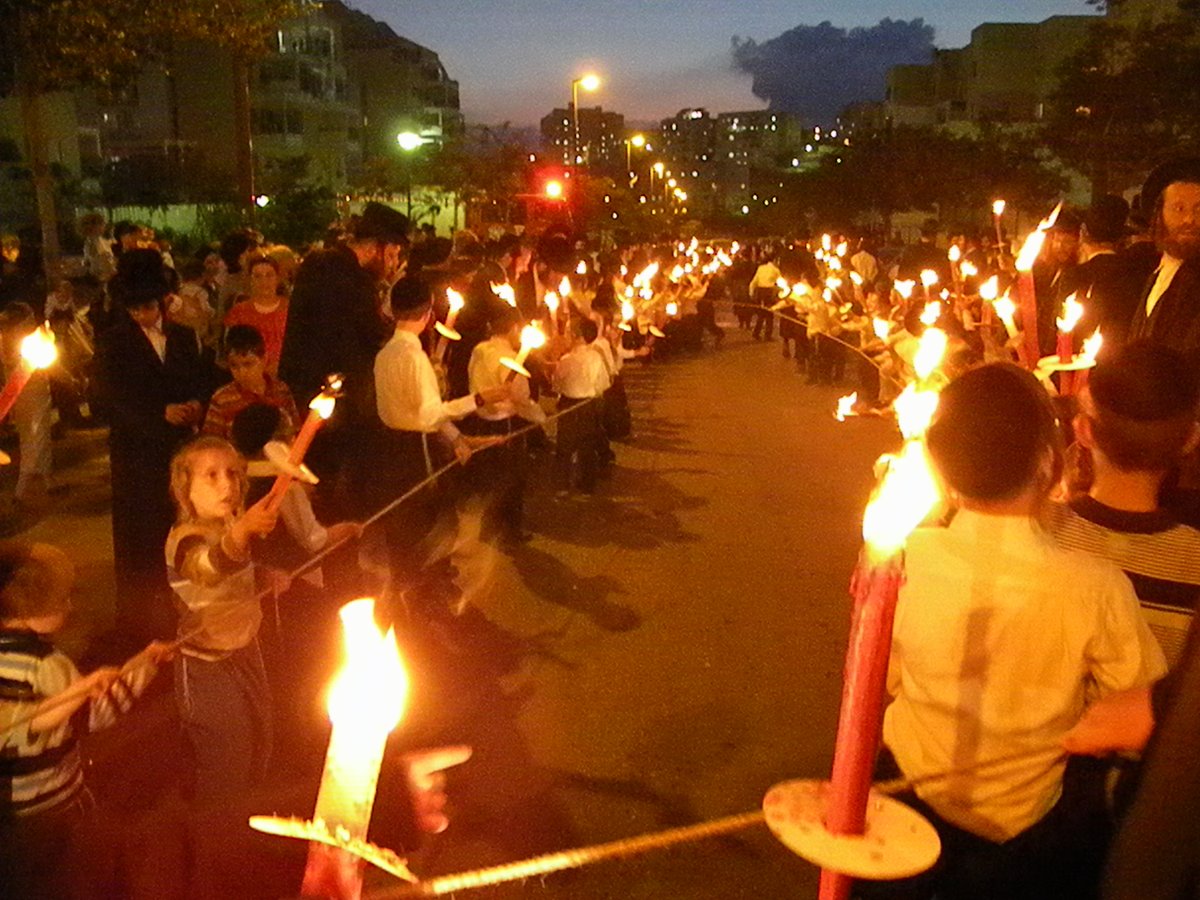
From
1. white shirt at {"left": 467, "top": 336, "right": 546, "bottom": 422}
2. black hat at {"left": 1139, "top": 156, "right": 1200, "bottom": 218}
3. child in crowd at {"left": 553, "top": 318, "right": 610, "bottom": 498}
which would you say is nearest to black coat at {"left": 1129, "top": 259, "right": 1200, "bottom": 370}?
black hat at {"left": 1139, "top": 156, "right": 1200, "bottom": 218}

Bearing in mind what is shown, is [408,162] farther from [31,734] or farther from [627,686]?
[31,734]

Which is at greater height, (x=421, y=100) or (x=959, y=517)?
(x=421, y=100)

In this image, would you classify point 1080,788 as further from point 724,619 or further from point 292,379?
point 292,379

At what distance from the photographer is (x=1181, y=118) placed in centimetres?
2664

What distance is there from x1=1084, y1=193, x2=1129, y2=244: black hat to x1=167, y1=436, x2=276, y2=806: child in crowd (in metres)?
5.88

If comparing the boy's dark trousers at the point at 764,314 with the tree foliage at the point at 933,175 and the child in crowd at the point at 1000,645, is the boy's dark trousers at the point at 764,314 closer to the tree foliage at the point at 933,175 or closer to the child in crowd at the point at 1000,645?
the tree foliage at the point at 933,175

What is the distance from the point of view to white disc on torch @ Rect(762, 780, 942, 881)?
5.16 feet

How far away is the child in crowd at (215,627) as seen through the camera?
423 centimetres

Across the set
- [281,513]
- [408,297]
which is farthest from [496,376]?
[281,513]

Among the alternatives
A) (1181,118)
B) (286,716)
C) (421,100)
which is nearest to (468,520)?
(286,716)

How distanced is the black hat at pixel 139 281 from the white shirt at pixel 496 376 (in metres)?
2.56

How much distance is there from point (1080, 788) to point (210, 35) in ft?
60.3

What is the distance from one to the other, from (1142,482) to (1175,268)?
6.43 feet

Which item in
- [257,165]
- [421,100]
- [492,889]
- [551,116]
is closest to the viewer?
[492,889]
